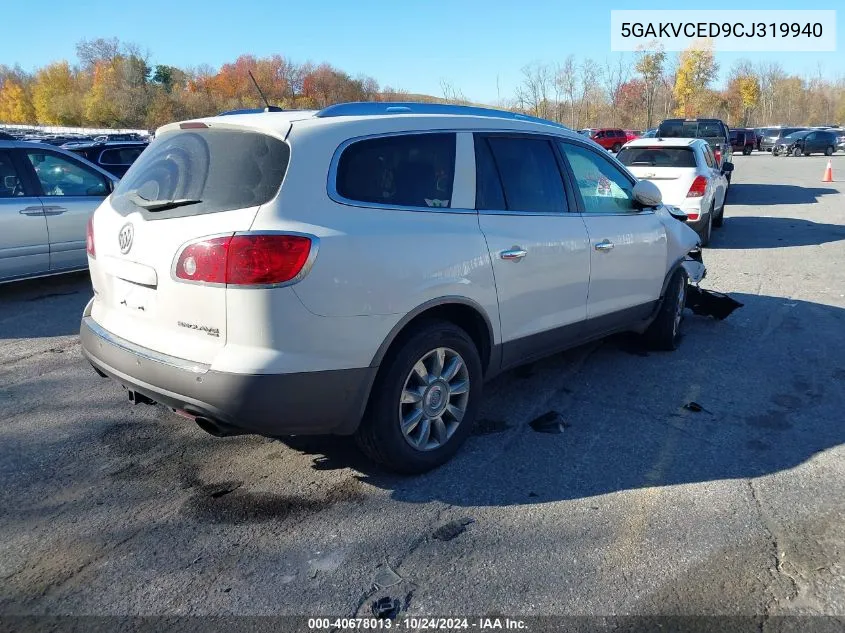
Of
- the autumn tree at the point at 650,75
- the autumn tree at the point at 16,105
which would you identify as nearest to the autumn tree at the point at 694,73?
the autumn tree at the point at 650,75

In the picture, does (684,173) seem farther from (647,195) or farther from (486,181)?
(486,181)

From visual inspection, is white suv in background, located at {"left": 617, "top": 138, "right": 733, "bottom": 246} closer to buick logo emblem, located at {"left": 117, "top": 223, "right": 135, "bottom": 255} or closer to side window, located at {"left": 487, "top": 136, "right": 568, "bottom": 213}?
side window, located at {"left": 487, "top": 136, "right": 568, "bottom": 213}

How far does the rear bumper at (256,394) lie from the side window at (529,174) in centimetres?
150

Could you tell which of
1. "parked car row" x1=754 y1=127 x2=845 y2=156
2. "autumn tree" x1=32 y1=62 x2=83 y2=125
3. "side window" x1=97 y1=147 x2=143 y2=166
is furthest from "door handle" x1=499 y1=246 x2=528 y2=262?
"autumn tree" x1=32 y1=62 x2=83 y2=125

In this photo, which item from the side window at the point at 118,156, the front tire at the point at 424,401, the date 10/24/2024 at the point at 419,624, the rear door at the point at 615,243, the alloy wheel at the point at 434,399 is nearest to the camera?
the date 10/24/2024 at the point at 419,624

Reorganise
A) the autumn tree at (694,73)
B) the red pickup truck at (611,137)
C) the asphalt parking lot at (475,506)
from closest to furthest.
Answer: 1. the asphalt parking lot at (475,506)
2. the red pickup truck at (611,137)
3. the autumn tree at (694,73)

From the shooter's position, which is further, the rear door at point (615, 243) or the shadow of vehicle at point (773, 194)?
the shadow of vehicle at point (773, 194)

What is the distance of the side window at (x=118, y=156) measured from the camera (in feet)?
43.2

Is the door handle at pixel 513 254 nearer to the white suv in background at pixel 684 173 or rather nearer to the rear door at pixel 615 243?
the rear door at pixel 615 243

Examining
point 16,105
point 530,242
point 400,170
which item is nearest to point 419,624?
point 400,170

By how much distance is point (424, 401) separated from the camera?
3.54m

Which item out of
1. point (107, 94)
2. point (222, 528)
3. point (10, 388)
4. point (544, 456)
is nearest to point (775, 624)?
point (544, 456)

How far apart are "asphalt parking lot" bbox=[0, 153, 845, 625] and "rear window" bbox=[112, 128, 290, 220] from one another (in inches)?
54.8

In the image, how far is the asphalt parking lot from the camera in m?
2.66
